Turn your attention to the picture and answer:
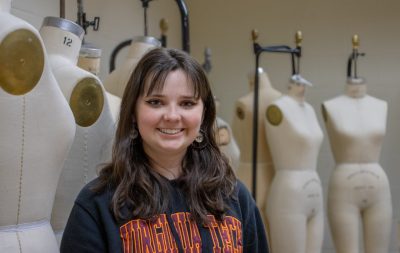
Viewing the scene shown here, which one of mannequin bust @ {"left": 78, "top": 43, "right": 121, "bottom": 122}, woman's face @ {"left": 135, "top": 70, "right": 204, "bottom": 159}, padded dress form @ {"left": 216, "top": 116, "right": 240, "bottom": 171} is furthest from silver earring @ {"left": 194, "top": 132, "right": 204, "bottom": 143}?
padded dress form @ {"left": 216, "top": 116, "right": 240, "bottom": 171}

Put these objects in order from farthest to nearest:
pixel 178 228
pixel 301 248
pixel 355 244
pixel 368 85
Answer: pixel 368 85 < pixel 355 244 < pixel 301 248 < pixel 178 228

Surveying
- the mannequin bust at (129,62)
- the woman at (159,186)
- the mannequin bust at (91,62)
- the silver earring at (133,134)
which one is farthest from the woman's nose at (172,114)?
the mannequin bust at (129,62)

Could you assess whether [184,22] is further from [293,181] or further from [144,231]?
[144,231]

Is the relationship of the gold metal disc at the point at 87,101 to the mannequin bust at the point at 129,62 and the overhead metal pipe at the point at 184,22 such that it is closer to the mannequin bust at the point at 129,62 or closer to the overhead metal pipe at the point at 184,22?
the mannequin bust at the point at 129,62

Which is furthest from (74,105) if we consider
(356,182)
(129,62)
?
(356,182)

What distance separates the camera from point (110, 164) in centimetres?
118

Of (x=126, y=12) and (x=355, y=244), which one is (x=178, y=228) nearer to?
(x=355, y=244)

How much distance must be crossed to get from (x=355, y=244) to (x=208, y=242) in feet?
6.46

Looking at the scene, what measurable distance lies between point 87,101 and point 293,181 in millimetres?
1530

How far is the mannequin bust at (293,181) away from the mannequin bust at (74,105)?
1437 millimetres

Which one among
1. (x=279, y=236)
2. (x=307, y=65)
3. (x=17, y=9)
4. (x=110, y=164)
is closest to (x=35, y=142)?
(x=110, y=164)

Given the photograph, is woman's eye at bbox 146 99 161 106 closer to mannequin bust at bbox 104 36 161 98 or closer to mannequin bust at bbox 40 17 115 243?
mannequin bust at bbox 40 17 115 243

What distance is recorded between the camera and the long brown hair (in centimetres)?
111

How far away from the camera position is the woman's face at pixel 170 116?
1.12m
